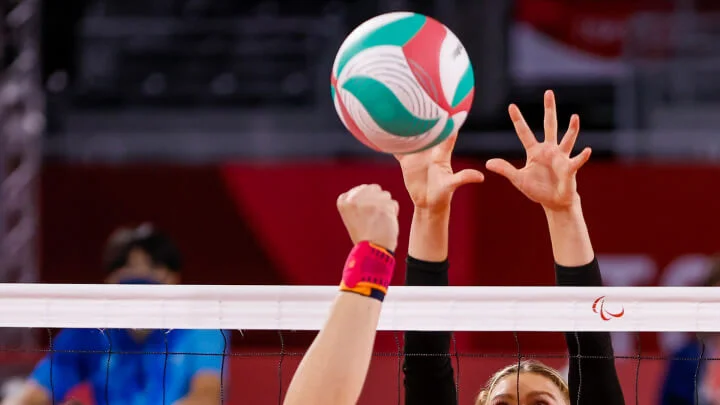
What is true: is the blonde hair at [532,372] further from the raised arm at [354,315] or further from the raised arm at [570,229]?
the raised arm at [354,315]

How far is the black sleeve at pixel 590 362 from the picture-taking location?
3.07 metres

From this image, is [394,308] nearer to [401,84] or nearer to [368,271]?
[401,84]

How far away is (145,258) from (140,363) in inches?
19.3

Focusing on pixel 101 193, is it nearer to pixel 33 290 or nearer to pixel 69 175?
pixel 69 175

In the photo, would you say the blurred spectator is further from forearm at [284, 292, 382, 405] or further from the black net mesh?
forearm at [284, 292, 382, 405]

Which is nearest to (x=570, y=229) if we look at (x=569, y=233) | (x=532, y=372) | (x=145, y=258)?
(x=569, y=233)

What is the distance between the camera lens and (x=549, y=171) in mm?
3166

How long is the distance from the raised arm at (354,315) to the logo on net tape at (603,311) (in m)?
1.05

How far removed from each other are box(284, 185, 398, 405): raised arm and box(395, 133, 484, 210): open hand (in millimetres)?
734

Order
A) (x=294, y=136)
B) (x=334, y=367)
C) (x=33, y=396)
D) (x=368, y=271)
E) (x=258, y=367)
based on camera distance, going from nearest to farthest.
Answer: (x=334, y=367) → (x=368, y=271) → (x=33, y=396) → (x=258, y=367) → (x=294, y=136)

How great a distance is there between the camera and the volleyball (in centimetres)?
305

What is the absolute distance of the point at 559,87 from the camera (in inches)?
423

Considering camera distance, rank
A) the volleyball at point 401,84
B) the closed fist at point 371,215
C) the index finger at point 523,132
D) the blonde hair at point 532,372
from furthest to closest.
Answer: the blonde hair at point 532,372, the index finger at point 523,132, the volleyball at point 401,84, the closed fist at point 371,215

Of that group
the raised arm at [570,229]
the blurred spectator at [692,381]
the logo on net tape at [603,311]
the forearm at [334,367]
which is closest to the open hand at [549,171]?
the raised arm at [570,229]
